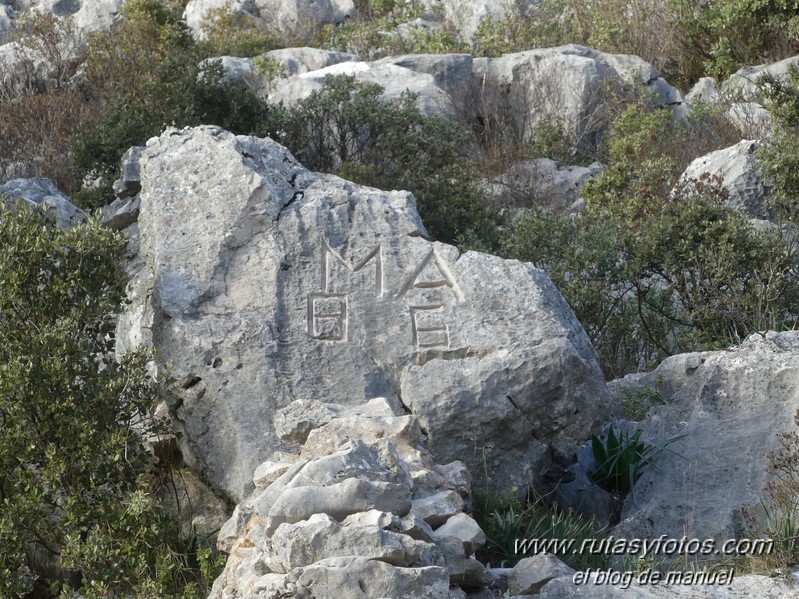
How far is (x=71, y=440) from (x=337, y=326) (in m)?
1.63

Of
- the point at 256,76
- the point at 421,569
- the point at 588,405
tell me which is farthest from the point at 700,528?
the point at 256,76

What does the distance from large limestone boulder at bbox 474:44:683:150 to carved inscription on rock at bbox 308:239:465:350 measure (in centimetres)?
921

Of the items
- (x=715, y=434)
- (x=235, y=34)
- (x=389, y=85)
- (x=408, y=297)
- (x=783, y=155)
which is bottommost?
(x=715, y=434)

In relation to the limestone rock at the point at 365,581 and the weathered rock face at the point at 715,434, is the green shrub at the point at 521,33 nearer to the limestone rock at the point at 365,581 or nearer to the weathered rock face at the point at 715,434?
the weathered rock face at the point at 715,434

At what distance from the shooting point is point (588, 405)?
662 cm

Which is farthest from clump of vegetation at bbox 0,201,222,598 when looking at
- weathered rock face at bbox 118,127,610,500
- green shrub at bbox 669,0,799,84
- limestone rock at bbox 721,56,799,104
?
green shrub at bbox 669,0,799,84

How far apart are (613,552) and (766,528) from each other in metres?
0.84

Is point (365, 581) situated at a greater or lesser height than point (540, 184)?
lesser

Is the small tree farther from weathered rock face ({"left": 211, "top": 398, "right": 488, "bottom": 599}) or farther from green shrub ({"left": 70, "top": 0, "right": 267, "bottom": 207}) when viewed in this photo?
green shrub ({"left": 70, "top": 0, "right": 267, "bottom": 207})

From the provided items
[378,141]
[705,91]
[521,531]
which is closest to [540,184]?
[378,141]

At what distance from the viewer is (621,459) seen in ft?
23.1

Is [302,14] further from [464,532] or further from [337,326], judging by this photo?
[464,532]

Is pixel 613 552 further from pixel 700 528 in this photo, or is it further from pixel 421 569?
pixel 421 569

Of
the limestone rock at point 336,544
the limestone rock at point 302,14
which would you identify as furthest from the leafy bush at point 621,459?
the limestone rock at point 302,14
